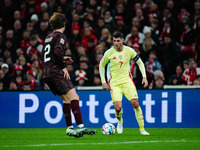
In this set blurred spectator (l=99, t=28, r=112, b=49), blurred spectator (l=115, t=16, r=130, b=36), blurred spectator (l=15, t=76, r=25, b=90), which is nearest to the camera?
blurred spectator (l=15, t=76, r=25, b=90)

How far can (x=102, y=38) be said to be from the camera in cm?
1516

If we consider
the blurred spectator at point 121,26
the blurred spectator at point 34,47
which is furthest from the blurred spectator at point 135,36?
the blurred spectator at point 34,47

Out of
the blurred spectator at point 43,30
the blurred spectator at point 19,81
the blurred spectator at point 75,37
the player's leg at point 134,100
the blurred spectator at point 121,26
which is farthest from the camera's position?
the blurred spectator at point 43,30

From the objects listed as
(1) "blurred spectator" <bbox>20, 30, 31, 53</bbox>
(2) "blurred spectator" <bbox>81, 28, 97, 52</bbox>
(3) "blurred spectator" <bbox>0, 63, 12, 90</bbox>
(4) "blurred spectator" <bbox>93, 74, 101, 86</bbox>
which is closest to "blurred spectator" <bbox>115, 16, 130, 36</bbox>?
(2) "blurred spectator" <bbox>81, 28, 97, 52</bbox>

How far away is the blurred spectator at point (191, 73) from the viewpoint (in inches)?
532

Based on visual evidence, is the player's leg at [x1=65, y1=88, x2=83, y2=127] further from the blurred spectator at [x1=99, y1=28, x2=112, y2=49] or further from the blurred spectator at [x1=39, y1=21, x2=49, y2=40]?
the blurred spectator at [x1=39, y1=21, x2=49, y2=40]

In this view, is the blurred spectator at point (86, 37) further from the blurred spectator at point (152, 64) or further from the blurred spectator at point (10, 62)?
the blurred spectator at point (10, 62)

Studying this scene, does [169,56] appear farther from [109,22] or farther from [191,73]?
[109,22]

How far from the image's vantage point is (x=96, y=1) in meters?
17.3

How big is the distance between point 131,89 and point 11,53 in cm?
757

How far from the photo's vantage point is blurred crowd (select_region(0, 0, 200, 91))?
13.8m

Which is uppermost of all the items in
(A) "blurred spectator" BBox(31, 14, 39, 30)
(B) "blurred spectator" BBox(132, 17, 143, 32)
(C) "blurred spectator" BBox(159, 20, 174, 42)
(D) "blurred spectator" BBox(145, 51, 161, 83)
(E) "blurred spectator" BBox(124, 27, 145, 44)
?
(A) "blurred spectator" BBox(31, 14, 39, 30)

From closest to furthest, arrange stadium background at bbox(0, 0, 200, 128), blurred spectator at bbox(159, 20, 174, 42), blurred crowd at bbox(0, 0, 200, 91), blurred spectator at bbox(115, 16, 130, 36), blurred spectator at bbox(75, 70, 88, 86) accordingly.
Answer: stadium background at bbox(0, 0, 200, 128)
blurred spectator at bbox(75, 70, 88, 86)
blurred crowd at bbox(0, 0, 200, 91)
blurred spectator at bbox(159, 20, 174, 42)
blurred spectator at bbox(115, 16, 130, 36)

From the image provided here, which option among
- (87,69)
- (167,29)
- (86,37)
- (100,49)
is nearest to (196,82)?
(167,29)
